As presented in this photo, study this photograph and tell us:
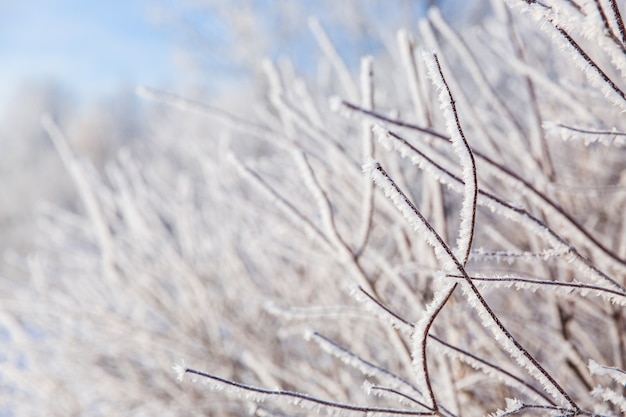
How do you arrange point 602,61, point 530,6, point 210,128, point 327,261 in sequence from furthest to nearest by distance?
point 210,128 < point 602,61 < point 327,261 < point 530,6

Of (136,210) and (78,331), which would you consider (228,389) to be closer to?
(136,210)

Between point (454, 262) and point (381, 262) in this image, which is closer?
point (454, 262)

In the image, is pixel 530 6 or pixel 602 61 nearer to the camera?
pixel 530 6

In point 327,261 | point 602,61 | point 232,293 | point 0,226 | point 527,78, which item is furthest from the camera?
point 0,226

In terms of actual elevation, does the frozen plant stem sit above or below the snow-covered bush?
below

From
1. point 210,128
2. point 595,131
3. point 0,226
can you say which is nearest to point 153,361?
point 595,131

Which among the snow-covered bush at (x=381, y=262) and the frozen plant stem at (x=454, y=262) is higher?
the snow-covered bush at (x=381, y=262)

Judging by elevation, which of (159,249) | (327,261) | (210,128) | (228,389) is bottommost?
(228,389)

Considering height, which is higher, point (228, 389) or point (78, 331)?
point (78, 331)
